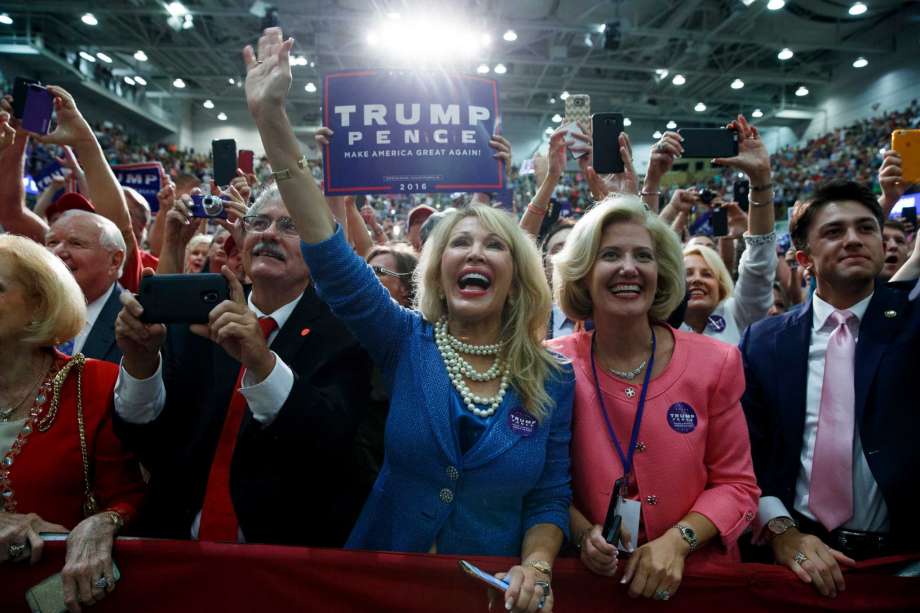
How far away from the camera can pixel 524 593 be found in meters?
1.25

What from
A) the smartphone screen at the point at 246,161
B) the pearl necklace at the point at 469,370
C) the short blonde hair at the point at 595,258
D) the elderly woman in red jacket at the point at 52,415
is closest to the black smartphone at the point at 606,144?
the short blonde hair at the point at 595,258

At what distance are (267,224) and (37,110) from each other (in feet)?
5.38

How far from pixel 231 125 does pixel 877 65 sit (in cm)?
2462

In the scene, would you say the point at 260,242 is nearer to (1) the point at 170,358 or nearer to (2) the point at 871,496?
(1) the point at 170,358

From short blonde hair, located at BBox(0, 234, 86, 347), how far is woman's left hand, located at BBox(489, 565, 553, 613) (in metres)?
1.35

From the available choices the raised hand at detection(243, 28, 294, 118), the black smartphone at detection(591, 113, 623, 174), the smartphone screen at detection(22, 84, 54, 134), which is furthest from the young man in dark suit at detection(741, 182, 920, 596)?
the smartphone screen at detection(22, 84, 54, 134)

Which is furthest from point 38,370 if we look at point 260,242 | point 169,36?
point 169,36

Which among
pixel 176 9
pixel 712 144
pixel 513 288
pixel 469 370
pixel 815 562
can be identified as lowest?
pixel 815 562

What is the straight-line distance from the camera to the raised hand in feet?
4.63

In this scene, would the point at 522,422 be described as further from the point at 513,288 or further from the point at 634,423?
the point at 513,288

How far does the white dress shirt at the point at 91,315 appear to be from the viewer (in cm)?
238

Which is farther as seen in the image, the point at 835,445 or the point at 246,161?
the point at 246,161

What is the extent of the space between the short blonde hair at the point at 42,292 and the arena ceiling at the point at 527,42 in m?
10.8

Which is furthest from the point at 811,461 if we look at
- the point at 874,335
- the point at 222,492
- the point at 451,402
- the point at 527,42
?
the point at 527,42
